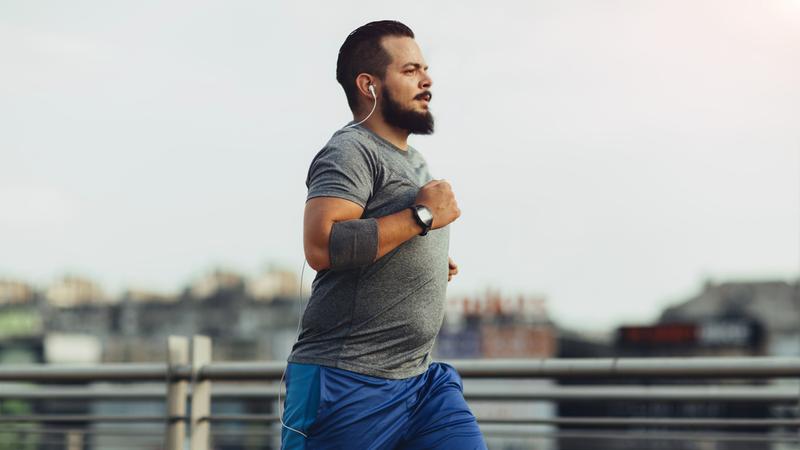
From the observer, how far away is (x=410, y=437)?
292cm

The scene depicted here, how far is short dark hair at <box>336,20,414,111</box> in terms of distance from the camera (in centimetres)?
296

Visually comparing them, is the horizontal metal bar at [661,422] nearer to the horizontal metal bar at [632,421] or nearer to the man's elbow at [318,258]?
the horizontal metal bar at [632,421]

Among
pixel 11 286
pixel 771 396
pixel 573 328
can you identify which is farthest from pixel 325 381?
pixel 11 286

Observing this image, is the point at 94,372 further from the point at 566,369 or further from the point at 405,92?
the point at 405,92

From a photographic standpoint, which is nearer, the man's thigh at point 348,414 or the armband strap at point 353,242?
the armband strap at point 353,242

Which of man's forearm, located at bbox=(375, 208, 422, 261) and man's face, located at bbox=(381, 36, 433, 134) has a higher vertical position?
man's face, located at bbox=(381, 36, 433, 134)

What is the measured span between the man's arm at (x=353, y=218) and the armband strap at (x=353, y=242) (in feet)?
0.04

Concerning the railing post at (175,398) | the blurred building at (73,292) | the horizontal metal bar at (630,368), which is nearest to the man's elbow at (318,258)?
the horizontal metal bar at (630,368)

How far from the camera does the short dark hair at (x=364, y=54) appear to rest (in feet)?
9.70

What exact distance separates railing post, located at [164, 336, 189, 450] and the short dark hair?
198 cm

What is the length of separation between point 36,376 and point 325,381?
2881mm

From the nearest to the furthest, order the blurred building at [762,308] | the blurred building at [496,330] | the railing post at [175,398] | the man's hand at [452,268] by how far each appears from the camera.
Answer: the man's hand at [452,268] → the railing post at [175,398] → the blurred building at [762,308] → the blurred building at [496,330]

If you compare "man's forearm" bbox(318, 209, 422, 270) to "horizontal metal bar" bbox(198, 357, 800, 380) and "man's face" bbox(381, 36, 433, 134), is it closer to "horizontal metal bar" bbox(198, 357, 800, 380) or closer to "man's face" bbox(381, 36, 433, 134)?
"man's face" bbox(381, 36, 433, 134)

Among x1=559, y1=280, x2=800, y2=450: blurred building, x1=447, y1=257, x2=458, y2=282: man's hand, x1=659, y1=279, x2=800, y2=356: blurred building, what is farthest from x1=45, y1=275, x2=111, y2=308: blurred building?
x1=447, y1=257, x2=458, y2=282: man's hand
